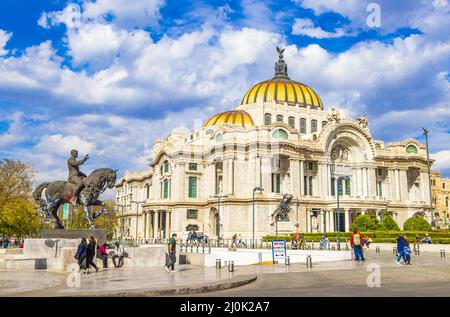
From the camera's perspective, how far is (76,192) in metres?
28.5

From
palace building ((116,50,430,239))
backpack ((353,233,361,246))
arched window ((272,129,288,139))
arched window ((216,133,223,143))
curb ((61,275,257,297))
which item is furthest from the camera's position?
arched window ((216,133,223,143))

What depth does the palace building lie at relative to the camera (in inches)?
2682

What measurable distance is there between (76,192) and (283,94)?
60.6 meters

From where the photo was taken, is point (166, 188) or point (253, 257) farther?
point (166, 188)

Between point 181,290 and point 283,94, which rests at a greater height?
point 283,94

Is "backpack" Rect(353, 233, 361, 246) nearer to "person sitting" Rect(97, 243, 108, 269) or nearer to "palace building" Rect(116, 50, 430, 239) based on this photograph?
"person sitting" Rect(97, 243, 108, 269)

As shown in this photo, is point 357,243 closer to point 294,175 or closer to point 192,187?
point 294,175

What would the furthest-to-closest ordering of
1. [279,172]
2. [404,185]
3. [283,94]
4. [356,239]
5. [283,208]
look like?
[283,94]
[404,185]
[279,172]
[283,208]
[356,239]

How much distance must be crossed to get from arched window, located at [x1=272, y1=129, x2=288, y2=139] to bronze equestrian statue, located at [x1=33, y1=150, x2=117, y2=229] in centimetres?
4318

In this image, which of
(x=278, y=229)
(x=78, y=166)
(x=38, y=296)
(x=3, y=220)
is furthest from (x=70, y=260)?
(x=278, y=229)

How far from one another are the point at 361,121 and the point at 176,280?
66.0 metres

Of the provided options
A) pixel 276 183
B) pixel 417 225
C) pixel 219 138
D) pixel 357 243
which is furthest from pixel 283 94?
pixel 357 243

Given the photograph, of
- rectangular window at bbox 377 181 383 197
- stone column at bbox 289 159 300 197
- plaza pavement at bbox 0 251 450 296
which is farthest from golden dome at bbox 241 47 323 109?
plaza pavement at bbox 0 251 450 296
